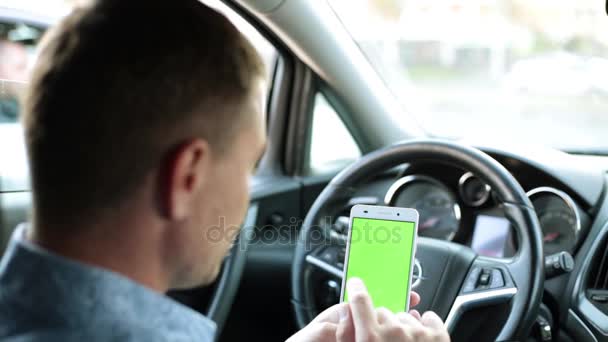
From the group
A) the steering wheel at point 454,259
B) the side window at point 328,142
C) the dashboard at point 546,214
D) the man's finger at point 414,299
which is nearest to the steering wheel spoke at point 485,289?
the steering wheel at point 454,259

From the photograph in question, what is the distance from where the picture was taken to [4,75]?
2.44 metres

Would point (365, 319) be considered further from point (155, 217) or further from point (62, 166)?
point (62, 166)

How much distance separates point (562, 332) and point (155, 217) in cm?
175

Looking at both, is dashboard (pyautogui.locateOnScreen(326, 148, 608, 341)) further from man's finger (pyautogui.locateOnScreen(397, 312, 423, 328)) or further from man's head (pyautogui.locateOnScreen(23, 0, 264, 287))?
man's head (pyautogui.locateOnScreen(23, 0, 264, 287))

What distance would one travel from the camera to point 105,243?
0.94 m

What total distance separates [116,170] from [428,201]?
6.66ft

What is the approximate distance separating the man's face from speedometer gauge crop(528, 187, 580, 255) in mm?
1618

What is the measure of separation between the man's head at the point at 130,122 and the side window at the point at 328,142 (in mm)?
2271

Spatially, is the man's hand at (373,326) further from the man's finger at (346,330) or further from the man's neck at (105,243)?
the man's neck at (105,243)

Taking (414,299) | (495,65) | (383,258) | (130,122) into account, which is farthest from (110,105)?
(495,65)

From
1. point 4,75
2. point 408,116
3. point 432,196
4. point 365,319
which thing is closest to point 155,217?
point 365,319

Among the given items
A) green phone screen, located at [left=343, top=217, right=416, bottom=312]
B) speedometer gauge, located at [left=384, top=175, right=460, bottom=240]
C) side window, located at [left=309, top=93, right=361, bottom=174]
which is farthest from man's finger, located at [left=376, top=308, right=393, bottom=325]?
side window, located at [left=309, top=93, right=361, bottom=174]

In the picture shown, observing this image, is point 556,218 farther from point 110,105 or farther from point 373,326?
point 110,105

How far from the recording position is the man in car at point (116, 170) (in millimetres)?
909
